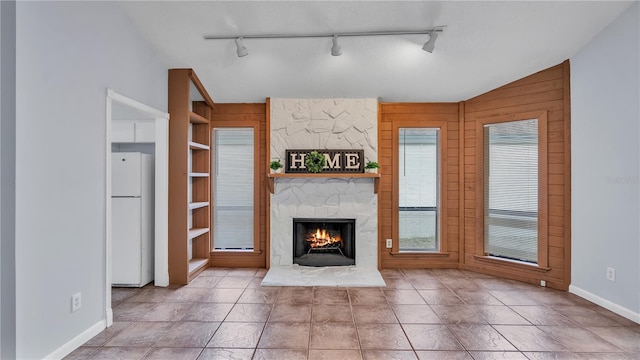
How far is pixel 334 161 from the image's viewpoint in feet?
14.1

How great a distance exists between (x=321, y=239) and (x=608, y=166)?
10.9 feet

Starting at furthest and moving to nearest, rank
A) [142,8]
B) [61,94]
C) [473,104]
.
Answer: [473,104] → [142,8] → [61,94]

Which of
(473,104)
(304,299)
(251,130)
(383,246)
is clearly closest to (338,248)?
(383,246)

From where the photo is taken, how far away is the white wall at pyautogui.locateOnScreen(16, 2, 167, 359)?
196 cm

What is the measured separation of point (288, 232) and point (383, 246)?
53.6 inches

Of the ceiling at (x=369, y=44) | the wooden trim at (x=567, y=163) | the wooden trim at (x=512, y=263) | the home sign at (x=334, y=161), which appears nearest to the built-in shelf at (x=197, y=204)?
the home sign at (x=334, y=161)

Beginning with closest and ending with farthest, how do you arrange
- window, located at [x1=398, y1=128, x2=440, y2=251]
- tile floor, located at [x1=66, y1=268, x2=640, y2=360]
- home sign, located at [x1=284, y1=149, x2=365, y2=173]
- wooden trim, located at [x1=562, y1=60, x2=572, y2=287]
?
1. tile floor, located at [x1=66, y1=268, x2=640, y2=360]
2. wooden trim, located at [x1=562, y1=60, x2=572, y2=287]
3. home sign, located at [x1=284, y1=149, x2=365, y2=173]
4. window, located at [x1=398, y1=128, x2=440, y2=251]

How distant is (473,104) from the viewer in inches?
169

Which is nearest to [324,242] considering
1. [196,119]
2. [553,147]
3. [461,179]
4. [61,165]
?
[461,179]

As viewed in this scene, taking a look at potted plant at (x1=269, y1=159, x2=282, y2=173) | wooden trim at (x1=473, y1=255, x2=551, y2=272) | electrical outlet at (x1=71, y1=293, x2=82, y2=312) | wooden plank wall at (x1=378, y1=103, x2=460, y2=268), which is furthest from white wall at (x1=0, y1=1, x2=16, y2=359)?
wooden trim at (x1=473, y1=255, x2=551, y2=272)

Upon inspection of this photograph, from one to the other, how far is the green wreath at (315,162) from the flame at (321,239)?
950mm

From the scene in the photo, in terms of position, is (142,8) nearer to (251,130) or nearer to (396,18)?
(251,130)

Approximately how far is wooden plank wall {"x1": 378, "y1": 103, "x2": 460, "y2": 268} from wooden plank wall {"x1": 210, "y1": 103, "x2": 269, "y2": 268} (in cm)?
164

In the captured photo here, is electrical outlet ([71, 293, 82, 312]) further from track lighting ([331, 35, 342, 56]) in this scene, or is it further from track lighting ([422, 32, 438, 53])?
track lighting ([422, 32, 438, 53])
